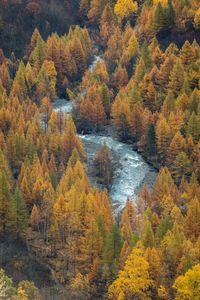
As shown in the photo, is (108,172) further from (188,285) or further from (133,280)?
(188,285)

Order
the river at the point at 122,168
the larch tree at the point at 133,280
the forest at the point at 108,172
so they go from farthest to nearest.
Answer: the river at the point at 122,168 → the forest at the point at 108,172 → the larch tree at the point at 133,280

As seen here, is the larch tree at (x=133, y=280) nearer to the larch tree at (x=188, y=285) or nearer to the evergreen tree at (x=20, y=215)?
the larch tree at (x=188, y=285)

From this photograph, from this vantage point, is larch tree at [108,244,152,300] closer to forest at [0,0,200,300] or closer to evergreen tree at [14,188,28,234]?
forest at [0,0,200,300]

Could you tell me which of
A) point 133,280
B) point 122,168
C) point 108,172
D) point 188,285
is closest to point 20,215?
point 133,280

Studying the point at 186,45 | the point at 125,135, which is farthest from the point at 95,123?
the point at 186,45

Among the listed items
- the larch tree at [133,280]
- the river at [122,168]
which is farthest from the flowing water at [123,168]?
the larch tree at [133,280]

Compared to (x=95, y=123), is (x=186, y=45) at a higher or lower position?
higher

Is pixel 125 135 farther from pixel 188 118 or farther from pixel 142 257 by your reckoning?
pixel 142 257

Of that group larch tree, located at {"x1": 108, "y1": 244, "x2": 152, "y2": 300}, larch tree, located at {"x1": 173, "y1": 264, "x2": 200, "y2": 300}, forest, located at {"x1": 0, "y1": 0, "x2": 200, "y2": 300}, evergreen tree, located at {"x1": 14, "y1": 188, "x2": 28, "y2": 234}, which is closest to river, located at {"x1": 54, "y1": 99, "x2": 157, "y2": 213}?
forest, located at {"x1": 0, "y1": 0, "x2": 200, "y2": 300}
